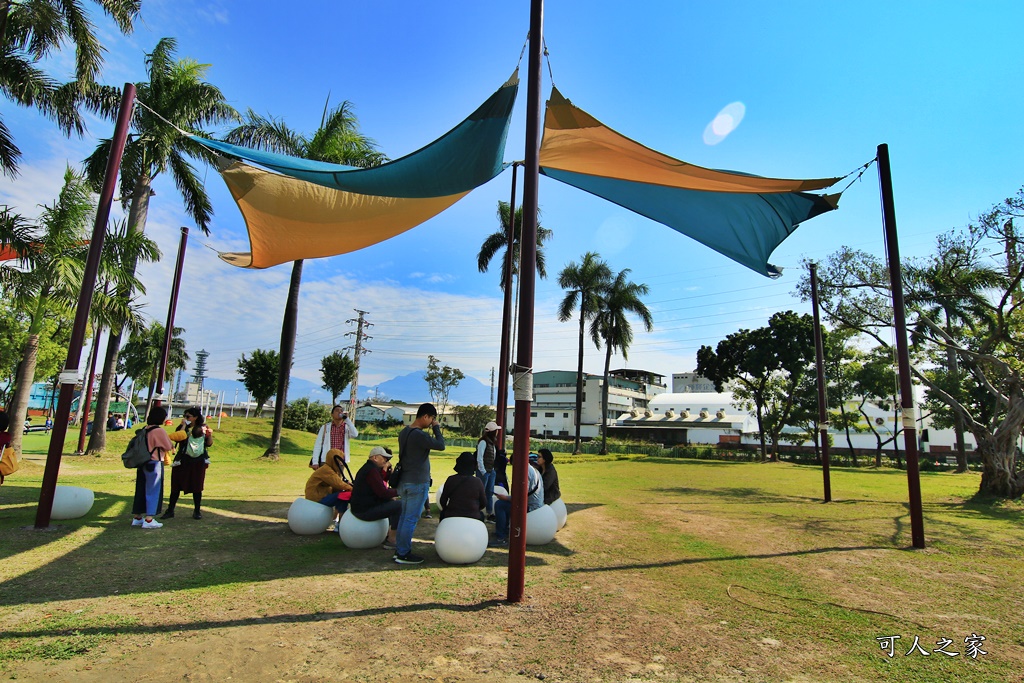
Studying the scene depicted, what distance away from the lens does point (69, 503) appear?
7.41 meters

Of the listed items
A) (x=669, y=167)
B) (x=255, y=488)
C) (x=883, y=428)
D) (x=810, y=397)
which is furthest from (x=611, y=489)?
(x=883, y=428)

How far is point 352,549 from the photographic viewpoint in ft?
22.5

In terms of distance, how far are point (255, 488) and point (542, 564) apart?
8285 mm

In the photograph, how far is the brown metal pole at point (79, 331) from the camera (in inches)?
271

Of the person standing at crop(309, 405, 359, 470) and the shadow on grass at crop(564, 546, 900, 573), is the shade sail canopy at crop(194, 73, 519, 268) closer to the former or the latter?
the person standing at crop(309, 405, 359, 470)

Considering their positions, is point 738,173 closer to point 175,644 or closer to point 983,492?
point 175,644

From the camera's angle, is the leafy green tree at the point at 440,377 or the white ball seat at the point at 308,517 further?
the leafy green tree at the point at 440,377

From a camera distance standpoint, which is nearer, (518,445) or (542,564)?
(518,445)

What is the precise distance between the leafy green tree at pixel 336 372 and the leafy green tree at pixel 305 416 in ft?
7.86

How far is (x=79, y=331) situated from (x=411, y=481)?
504 cm

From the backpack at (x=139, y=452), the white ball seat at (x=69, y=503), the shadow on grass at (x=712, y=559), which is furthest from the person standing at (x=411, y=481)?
the white ball seat at (x=69, y=503)

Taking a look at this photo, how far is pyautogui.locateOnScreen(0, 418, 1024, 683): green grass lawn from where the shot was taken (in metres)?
3.79

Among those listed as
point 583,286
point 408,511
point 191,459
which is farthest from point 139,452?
point 583,286

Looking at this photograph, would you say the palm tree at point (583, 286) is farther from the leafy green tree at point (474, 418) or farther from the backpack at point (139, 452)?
the backpack at point (139, 452)
